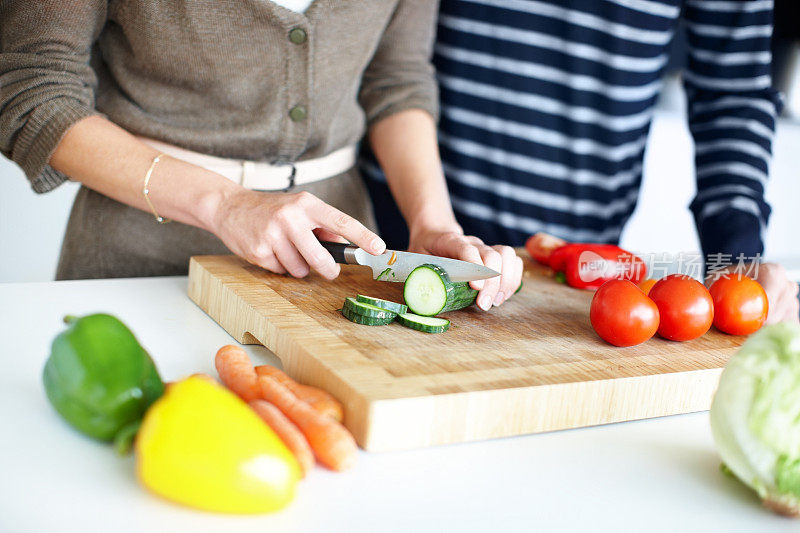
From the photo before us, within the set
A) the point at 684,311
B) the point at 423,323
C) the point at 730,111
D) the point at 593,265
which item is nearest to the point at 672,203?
the point at 730,111

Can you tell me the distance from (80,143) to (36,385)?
61cm

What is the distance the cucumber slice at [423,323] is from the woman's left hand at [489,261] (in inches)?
5.3

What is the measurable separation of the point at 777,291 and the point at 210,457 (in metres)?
1.53

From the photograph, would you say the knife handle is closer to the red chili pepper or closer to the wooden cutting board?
the wooden cutting board

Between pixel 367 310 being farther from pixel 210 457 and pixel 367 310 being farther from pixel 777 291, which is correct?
pixel 777 291

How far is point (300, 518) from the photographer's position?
910 millimetres

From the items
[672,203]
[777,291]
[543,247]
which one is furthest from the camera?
[672,203]

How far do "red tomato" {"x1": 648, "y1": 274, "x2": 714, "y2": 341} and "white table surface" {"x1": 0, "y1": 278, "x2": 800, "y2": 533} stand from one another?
0.75 ft

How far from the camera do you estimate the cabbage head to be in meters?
0.94

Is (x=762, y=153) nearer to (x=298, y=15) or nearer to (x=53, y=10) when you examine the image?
(x=298, y=15)

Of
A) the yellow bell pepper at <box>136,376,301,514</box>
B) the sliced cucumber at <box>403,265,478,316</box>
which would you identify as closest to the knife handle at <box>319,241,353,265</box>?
the sliced cucumber at <box>403,265,478,316</box>

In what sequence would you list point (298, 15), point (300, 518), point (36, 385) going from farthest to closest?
point (298, 15) → point (36, 385) → point (300, 518)

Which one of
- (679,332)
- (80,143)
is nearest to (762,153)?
(679,332)

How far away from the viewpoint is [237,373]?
116 centimetres
